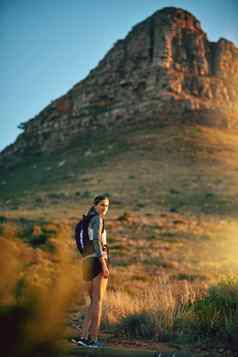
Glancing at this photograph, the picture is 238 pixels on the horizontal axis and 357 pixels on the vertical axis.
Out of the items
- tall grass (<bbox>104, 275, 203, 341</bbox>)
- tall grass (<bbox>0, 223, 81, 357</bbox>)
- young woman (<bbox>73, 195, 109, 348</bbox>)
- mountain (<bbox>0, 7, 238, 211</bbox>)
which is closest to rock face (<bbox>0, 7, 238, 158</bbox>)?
mountain (<bbox>0, 7, 238, 211</bbox>)

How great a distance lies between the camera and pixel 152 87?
244 feet

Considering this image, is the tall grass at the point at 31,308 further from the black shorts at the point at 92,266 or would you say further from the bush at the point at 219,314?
the bush at the point at 219,314

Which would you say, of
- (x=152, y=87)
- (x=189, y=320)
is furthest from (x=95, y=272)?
(x=152, y=87)

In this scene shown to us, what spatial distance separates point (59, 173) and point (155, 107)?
1907 centimetres

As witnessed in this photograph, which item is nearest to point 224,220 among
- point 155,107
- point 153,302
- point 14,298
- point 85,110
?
point 153,302

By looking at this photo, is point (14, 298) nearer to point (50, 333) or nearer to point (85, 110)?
point (50, 333)

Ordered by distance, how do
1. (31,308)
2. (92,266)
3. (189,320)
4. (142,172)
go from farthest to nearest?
(142,172) → (189,320) → (92,266) → (31,308)

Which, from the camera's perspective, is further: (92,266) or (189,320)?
(189,320)

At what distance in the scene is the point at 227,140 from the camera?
61562 millimetres

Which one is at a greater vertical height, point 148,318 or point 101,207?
point 101,207

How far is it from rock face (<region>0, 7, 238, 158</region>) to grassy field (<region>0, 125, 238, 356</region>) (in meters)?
5.34

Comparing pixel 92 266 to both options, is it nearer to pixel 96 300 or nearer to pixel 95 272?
pixel 95 272

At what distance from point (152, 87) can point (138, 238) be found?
51480 millimetres

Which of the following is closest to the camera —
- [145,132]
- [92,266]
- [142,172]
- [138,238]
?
[92,266]
